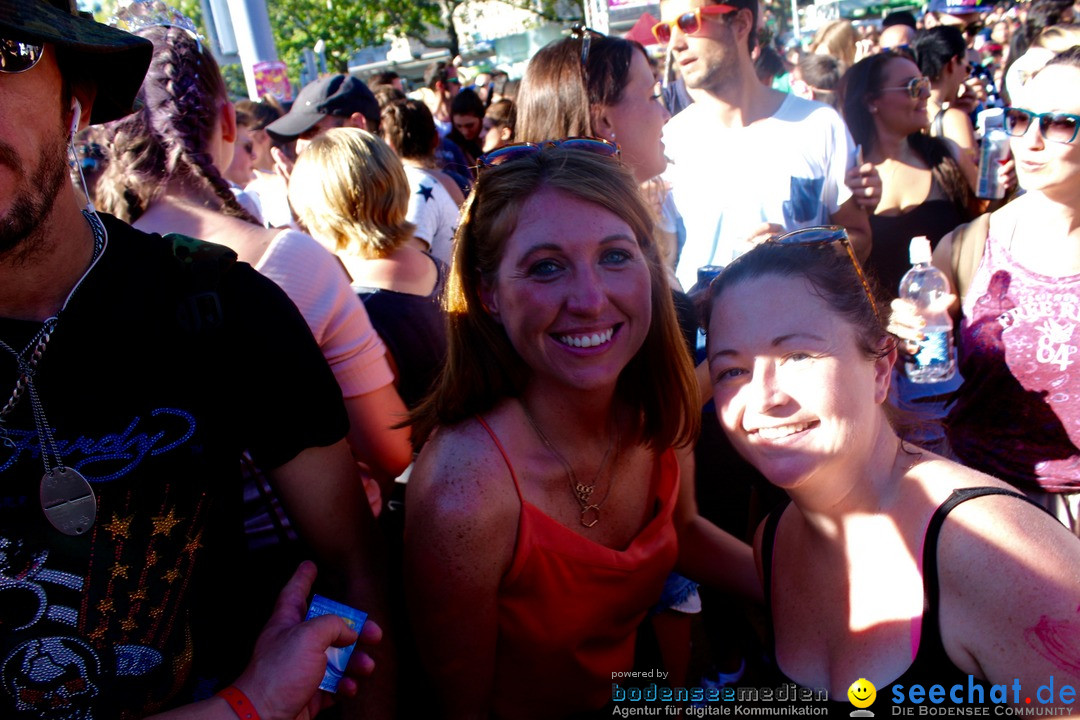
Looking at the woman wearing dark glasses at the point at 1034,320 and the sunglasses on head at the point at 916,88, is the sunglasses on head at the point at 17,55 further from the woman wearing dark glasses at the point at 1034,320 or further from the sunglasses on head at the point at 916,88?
the sunglasses on head at the point at 916,88

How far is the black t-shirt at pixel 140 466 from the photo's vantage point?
1.24 m

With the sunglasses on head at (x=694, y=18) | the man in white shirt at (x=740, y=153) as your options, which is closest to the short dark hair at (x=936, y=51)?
the man in white shirt at (x=740, y=153)

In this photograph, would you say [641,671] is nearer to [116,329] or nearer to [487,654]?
[487,654]

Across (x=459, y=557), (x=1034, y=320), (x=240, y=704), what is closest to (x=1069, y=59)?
(x=1034, y=320)

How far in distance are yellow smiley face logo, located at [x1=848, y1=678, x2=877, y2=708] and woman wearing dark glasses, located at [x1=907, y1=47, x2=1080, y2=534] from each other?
1.40 meters

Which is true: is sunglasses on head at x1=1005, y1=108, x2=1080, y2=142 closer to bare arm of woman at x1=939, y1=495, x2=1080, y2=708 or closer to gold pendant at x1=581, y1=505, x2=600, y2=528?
bare arm of woman at x1=939, y1=495, x2=1080, y2=708

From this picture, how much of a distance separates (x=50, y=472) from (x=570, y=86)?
2501 mm

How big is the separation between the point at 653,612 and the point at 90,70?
2092 mm

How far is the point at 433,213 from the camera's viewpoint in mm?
4645

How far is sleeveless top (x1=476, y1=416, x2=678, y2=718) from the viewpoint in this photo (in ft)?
6.21

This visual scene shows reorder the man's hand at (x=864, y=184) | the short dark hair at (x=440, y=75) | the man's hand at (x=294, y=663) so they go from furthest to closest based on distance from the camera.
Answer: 1. the short dark hair at (x=440, y=75)
2. the man's hand at (x=864, y=184)
3. the man's hand at (x=294, y=663)

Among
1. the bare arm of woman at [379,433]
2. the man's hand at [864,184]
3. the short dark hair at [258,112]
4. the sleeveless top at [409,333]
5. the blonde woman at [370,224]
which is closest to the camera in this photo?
the bare arm of woman at [379,433]

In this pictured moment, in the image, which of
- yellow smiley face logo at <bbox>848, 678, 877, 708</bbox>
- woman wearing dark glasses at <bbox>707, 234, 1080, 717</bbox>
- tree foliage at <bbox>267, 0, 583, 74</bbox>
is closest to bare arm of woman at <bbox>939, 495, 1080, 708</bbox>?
woman wearing dark glasses at <bbox>707, 234, 1080, 717</bbox>

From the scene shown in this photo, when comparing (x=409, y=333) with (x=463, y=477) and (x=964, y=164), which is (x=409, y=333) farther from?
(x=964, y=164)
